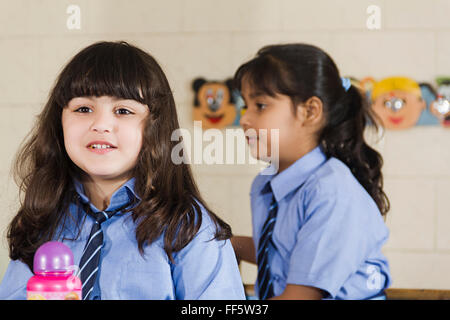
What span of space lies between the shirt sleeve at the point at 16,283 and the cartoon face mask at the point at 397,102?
47 cm

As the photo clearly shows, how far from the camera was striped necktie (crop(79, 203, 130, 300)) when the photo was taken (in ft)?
1.68

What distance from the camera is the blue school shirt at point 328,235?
0.64m

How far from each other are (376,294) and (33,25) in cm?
55

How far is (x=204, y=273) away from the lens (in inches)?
20.6

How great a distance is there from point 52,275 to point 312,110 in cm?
39

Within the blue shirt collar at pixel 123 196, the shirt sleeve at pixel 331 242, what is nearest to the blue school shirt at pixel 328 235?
the shirt sleeve at pixel 331 242

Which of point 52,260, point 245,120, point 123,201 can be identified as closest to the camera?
point 52,260

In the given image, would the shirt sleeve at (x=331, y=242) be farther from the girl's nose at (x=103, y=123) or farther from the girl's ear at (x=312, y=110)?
the girl's nose at (x=103, y=123)

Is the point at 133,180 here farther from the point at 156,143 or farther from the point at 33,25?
the point at 33,25

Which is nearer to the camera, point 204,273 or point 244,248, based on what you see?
point 204,273

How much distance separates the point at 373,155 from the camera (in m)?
0.71

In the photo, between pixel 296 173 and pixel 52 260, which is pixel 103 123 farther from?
pixel 296 173

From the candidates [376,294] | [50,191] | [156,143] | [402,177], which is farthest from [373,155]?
[50,191]

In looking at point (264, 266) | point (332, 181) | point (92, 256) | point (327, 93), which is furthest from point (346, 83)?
point (92, 256)
